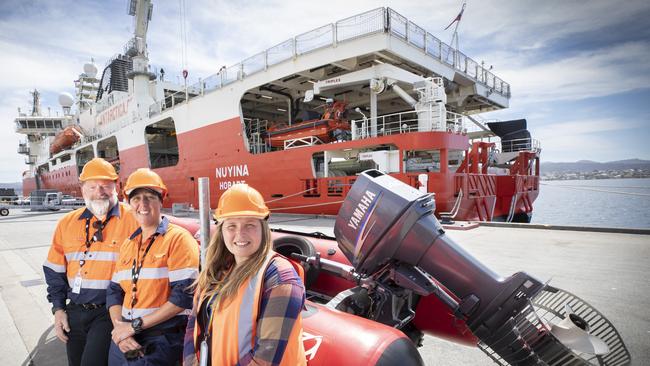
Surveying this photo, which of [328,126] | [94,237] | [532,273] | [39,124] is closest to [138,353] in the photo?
[94,237]

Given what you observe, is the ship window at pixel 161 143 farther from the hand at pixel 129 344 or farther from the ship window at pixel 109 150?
the hand at pixel 129 344

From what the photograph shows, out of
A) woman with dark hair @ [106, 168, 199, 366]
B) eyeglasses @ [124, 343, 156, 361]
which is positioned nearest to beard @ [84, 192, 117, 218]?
woman with dark hair @ [106, 168, 199, 366]

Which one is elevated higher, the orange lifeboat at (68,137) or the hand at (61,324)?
the orange lifeboat at (68,137)

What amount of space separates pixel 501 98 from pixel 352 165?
10.3 metres

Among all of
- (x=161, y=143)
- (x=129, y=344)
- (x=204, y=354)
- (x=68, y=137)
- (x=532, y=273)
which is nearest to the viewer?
(x=204, y=354)

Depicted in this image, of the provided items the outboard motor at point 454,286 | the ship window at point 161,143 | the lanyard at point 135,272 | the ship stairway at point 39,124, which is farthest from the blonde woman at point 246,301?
the ship stairway at point 39,124

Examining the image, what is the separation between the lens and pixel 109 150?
25156mm

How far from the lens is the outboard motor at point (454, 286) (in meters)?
1.48

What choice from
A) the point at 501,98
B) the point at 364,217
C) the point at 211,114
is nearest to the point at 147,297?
the point at 364,217

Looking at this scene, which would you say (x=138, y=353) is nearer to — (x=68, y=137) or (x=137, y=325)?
(x=137, y=325)

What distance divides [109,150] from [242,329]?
29670mm

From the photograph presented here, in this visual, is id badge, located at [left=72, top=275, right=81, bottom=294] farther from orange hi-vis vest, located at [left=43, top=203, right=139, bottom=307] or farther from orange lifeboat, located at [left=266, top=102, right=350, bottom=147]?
orange lifeboat, located at [left=266, top=102, right=350, bottom=147]

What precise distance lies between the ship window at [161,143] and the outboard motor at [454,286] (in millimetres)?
18880

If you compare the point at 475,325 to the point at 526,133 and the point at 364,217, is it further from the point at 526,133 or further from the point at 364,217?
the point at 526,133
